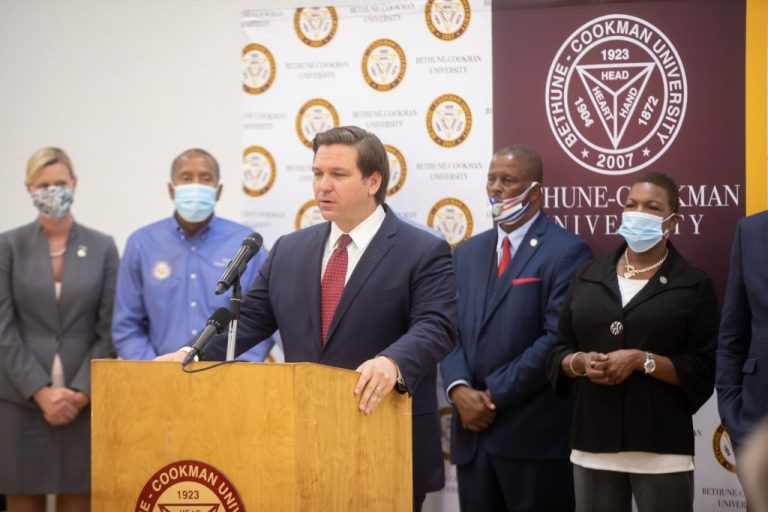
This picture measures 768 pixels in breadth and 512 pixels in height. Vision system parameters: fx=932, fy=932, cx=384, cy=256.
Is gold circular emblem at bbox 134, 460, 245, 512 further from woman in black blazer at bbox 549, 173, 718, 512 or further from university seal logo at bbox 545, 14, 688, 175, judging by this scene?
university seal logo at bbox 545, 14, 688, 175

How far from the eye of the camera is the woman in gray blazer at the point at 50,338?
15.8 feet

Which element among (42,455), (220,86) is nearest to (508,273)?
(220,86)

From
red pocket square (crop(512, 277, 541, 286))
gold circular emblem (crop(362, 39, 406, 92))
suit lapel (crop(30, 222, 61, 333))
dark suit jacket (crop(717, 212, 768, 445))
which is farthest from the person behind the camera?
gold circular emblem (crop(362, 39, 406, 92))

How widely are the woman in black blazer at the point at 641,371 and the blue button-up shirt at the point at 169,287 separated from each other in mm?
1752

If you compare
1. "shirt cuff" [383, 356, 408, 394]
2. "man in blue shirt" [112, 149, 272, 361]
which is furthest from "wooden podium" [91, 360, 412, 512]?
"man in blue shirt" [112, 149, 272, 361]

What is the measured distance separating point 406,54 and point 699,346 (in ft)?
7.14

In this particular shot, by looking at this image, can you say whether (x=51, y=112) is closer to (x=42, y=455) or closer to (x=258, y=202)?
(x=258, y=202)

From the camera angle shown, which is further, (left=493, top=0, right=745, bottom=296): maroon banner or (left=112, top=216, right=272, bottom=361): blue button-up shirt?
(left=112, top=216, right=272, bottom=361): blue button-up shirt

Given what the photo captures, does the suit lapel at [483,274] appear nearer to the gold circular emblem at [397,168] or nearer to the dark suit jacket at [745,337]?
the gold circular emblem at [397,168]

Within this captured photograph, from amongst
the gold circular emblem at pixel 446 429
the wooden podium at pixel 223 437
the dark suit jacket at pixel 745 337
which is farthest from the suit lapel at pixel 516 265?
the wooden podium at pixel 223 437

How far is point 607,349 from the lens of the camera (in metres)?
3.97

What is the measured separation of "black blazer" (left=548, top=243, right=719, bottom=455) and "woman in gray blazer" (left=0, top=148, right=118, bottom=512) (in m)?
2.54

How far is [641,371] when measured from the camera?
390 centimetres

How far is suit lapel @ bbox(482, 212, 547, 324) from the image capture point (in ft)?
14.7
